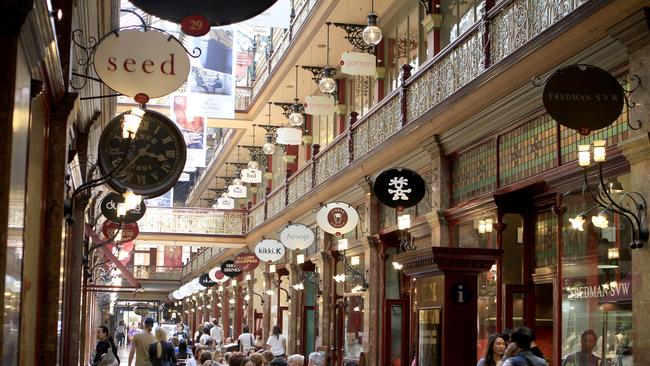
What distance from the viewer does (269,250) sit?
1030 inches

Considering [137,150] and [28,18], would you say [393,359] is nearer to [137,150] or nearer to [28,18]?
[137,150]

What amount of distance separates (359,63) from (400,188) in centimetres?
478

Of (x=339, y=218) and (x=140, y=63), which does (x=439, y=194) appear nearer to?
(x=339, y=218)

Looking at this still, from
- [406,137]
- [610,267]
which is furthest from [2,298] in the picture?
[406,137]

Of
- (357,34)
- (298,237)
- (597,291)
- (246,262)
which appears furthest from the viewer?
(246,262)

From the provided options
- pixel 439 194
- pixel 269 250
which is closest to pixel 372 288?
pixel 439 194

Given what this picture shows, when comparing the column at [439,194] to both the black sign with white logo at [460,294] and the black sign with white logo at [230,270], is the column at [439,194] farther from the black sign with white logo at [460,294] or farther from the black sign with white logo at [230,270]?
the black sign with white logo at [230,270]

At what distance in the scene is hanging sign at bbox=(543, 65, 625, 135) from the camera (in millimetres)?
8812

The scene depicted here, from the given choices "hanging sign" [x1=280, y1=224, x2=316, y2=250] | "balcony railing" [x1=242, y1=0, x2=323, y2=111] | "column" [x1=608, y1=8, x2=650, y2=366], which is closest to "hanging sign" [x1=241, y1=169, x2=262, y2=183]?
"balcony railing" [x1=242, y1=0, x2=323, y2=111]

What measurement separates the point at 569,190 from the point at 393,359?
754cm

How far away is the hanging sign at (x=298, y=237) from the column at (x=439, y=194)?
783cm

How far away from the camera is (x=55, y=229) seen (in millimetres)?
7441

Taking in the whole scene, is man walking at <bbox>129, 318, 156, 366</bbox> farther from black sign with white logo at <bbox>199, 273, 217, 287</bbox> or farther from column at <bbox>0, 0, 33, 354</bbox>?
black sign with white logo at <bbox>199, 273, 217, 287</bbox>

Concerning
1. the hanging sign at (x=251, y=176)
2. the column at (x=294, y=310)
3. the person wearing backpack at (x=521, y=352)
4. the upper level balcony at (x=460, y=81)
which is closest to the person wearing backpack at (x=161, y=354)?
the upper level balcony at (x=460, y=81)
